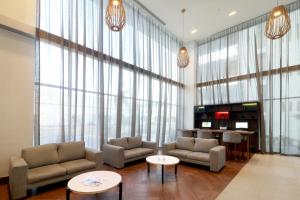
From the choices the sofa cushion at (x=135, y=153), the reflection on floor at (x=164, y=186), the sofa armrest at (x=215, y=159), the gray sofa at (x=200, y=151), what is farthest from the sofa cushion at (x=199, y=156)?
the sofa cushion at (x=135, y=153)

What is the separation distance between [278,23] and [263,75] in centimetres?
355

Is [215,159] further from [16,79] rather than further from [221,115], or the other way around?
[16,79]

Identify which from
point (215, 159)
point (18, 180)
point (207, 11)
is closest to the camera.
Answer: point (18, 180)

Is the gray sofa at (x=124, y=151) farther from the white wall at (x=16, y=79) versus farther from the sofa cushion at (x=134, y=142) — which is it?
the white wall at (x=16, y=79)

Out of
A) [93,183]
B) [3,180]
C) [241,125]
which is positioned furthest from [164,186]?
[241,125]

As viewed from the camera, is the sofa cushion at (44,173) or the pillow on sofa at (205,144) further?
the pillow on sofa at (205,144)

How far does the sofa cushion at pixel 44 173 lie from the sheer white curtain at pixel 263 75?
23.5 ft

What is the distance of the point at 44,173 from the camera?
303 cm

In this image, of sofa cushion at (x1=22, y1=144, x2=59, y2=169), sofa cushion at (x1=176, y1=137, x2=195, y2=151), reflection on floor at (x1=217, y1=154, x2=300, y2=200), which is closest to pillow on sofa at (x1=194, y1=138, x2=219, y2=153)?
sofa cushion at (x1=176, y1=137, x2=195, y2=151)

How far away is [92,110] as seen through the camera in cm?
498

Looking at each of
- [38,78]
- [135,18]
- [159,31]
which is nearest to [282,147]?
[159,31]

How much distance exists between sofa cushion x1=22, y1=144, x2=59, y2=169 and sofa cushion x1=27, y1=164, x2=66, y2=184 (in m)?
0.11

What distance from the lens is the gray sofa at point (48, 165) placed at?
2.76 m

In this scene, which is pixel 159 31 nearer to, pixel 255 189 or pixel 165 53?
pixel 165 53
